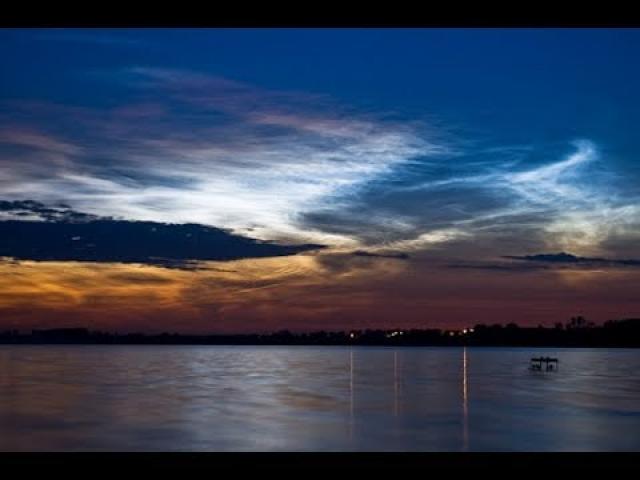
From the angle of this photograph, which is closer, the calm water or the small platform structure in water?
the calm water

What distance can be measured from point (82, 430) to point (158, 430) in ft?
5.19

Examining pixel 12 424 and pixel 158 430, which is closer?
pixel 158 430

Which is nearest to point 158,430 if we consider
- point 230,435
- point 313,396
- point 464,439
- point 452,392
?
point 230,435

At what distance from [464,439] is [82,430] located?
24.2 feet

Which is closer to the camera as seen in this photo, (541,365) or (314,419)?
(314,419)

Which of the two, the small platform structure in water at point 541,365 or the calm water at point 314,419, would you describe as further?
the small platform structure in water at point 541,365
